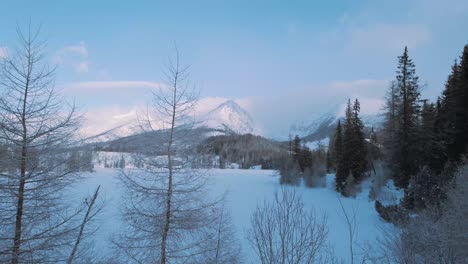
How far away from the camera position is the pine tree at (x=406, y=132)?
31.2 metres

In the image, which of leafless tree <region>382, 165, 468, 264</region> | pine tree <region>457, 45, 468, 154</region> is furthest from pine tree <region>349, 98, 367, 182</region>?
leafless tree <region>382, 165, 468, 264</region>

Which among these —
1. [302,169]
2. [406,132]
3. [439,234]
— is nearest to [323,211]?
[406,132]

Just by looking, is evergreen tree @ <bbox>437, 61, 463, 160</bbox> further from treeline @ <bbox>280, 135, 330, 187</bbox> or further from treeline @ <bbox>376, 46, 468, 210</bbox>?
treeline @ <bbox>280, 135, 330, 187</bbox>

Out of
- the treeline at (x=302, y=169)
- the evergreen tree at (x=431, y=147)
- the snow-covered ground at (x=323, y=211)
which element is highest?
the evergreen tree at (x=431, y=147)

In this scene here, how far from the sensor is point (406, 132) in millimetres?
31469

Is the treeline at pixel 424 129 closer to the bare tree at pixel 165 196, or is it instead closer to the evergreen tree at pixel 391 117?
the evergreen tree at pixel 391 117

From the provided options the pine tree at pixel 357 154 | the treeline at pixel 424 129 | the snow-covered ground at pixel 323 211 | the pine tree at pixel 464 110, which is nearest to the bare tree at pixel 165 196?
the snow-covered ground at pixel 323 211

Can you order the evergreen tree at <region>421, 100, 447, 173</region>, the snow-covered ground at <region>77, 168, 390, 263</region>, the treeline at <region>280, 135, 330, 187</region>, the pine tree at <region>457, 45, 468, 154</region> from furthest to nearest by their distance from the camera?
the treeline at <region>280, 135, 330, 187</region> < the evergreen tree at <region>421, 100, 447, 173</region> < the pine tree at <region>457, 45, 468, 154</region> < the snow-covered ground at <region>77, 168, 390, 263</region>

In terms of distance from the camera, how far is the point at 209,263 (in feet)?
36.0

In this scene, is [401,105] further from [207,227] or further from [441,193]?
[207,227]

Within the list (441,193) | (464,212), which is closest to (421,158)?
(441,193)

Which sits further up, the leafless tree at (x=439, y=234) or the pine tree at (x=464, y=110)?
the pine tree at (x=464, y=110)

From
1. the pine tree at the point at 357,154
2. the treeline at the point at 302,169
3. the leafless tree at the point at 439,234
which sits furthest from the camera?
the treeline at the point at 302,169

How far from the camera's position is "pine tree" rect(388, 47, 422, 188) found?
3122cm
